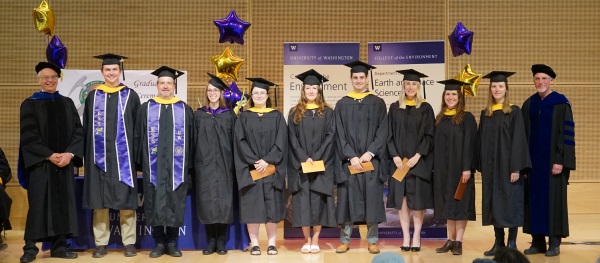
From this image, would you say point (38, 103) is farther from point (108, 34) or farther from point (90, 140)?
point (108, 34)

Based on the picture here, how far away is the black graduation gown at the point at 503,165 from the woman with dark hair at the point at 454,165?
12 cm

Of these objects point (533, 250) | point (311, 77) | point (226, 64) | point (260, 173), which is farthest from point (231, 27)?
point (533, 250)

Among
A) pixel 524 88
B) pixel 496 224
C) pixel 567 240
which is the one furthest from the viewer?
pixel 524 88

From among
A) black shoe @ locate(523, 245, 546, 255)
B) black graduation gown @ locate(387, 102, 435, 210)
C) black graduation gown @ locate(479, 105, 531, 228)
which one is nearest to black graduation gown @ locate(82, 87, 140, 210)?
black graduation gown @ locate(387, 102, 435, 210)

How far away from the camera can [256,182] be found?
6.39 m

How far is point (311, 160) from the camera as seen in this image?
6.39 metres

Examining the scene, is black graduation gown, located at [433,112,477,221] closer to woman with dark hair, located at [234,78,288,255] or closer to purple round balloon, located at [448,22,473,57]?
purple round balloon, located at [448,22,473,57]

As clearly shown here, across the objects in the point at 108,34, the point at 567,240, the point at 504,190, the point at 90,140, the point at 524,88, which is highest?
the point at 108,34

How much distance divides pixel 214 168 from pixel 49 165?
4.60 feet

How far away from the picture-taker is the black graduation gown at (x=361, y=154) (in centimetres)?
Answer: 643

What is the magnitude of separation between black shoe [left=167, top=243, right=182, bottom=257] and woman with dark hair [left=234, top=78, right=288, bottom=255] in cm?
62

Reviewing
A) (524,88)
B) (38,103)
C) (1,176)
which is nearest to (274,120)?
(38,103)

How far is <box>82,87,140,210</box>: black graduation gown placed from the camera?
6.25 m

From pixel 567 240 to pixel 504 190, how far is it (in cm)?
131
